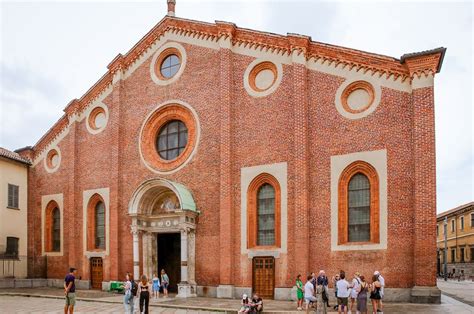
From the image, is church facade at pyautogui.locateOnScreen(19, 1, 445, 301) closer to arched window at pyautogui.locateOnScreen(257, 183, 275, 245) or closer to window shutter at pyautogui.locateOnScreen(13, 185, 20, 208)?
arched window at pyautogui.locateOnScreen(257, 183, 275, 245)

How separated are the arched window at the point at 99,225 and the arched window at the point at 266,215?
973cm

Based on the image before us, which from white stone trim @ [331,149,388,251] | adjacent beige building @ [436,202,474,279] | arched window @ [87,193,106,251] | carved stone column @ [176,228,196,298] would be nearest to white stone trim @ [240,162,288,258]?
white stone trim @ [331,149,388,251]

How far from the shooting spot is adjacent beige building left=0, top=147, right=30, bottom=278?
27.2 m

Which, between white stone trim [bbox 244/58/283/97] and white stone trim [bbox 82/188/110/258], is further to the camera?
white stone trim [bbox 82/188/110/258]

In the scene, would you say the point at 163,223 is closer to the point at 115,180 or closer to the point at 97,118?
the point at 115,180

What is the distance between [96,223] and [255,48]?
1332cm

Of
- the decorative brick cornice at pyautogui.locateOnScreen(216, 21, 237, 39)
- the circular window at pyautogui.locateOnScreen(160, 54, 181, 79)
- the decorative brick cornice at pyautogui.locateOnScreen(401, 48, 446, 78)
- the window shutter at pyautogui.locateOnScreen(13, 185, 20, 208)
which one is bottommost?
the window shutter at pyautogui.locateOnScreen(13, 185, 20, 208)

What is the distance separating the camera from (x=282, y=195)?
20.4m

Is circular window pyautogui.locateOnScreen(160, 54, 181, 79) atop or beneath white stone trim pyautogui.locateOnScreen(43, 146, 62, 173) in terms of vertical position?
atop

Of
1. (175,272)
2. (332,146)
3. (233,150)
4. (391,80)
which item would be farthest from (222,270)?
(391,80)

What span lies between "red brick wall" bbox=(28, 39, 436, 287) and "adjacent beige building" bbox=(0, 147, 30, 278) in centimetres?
366

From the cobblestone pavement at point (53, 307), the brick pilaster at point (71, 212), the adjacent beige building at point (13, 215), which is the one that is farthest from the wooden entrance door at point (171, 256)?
the adjacent beige building at point (13, 215)

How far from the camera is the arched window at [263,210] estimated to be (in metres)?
20.8

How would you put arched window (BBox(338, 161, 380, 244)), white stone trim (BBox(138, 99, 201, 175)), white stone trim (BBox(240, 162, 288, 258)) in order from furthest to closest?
white stone trim (BBox(138, 99, 201, 175))
white stone trim (BBox(240, 162, 288, 258))
arched window (BBox(338, 161, 380, 244))
